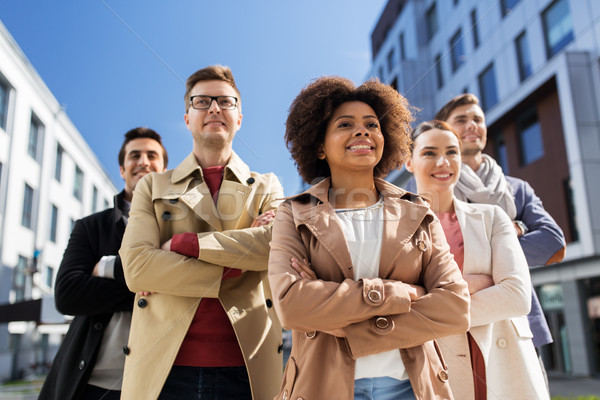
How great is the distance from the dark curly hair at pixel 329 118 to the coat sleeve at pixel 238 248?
352 mm

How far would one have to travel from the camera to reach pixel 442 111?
150 inches

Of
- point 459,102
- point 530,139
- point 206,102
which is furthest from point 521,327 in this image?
point 530,139

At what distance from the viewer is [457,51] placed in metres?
21.3

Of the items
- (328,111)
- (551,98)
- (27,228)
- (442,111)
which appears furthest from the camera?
(27,228)

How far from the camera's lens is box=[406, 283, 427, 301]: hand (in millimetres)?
1891

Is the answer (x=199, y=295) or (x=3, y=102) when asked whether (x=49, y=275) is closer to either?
(x=3, y=102)

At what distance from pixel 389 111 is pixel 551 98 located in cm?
1542

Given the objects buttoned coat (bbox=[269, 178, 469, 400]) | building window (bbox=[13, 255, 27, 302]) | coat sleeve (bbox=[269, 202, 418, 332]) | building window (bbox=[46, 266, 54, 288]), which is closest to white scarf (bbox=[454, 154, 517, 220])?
buttoned coat (bbox=[269, 178, 469, 400])

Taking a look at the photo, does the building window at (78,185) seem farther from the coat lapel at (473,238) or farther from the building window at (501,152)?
the coat lapel at (473,238)

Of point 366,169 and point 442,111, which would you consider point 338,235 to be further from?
point 442,111

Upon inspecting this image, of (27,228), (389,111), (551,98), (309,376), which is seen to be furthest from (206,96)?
(27,228)

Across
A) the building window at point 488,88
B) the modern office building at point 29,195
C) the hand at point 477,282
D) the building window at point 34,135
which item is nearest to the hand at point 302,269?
the hand at point 477,282

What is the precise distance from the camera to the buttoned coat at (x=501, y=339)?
2.25 meters

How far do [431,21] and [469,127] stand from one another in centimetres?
2227
